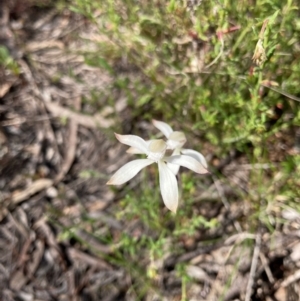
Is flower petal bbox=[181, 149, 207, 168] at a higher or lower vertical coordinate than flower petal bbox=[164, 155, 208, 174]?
lower

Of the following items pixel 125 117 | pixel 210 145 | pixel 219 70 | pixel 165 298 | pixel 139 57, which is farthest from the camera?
pixel 125 117

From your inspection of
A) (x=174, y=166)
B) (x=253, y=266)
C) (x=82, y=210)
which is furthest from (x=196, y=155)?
(x=82, y=210)

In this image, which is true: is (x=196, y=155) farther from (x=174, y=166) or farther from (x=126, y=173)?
(x=126, y=173)

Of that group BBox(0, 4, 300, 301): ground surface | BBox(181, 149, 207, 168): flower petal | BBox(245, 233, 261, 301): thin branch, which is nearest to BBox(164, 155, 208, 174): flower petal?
BBox(181, 149, 207, 168): flower petal

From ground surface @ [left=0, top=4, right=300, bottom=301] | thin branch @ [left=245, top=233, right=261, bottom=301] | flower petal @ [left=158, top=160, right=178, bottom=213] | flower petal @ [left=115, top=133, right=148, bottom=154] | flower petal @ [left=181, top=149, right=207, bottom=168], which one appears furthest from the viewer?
ground surface @ [left=0, top=4, right=300, bottom=301]

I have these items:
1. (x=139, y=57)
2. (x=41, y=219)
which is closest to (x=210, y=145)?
(x=139, y=57)

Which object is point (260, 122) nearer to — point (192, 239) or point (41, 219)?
point (192, 239)

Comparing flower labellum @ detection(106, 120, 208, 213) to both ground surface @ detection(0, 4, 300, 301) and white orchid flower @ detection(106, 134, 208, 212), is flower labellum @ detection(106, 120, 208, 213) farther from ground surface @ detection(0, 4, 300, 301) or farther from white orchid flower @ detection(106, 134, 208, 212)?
ground surface @ detection(0, 4, 300, 301)
